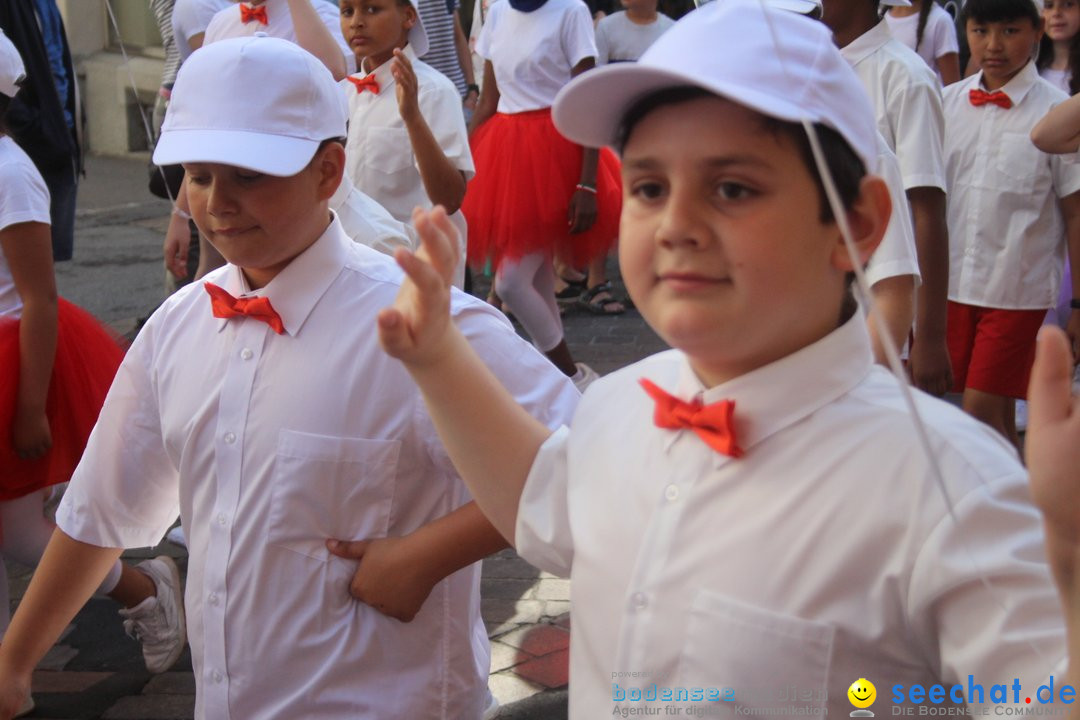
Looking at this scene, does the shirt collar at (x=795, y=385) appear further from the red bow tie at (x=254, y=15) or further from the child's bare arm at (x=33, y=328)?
the red bow tie at (x=254, y=15)

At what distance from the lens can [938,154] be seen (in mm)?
3754

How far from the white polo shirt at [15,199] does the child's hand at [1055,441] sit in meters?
3.21

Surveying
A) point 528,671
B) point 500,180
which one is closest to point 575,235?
point 500,180

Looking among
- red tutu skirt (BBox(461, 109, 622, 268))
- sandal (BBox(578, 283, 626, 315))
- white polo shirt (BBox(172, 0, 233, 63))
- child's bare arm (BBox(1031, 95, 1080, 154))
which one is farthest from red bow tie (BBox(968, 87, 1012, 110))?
sandal (BBox(578, 283, 626, 315))

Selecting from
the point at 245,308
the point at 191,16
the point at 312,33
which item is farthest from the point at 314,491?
the point at 191,16

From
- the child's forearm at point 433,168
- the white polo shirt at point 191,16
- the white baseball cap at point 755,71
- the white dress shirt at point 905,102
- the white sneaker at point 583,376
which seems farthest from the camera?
the white sneaker at point 583,376

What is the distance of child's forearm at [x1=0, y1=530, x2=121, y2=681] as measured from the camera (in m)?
2.57

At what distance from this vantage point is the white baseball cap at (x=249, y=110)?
248 centimetres

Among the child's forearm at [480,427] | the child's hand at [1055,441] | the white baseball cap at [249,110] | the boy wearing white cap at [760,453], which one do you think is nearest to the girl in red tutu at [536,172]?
the white baseball cap at [249,110]

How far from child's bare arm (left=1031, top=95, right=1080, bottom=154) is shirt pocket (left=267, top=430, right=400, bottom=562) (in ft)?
9.60

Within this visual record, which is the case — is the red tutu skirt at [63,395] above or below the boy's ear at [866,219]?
below

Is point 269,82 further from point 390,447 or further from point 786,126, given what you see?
point 786,126

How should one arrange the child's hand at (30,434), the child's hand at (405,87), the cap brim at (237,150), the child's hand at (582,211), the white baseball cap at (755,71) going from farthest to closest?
the child's hand at (582,211)
the child's hand at (405,87)
the child's hand at (30,434)
the cap brim at (237,150)
the white baseball cap at (755,71)

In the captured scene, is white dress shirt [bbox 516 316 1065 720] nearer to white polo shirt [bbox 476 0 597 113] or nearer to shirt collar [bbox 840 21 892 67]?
shirt collar [bbox 840 21 892 67]
